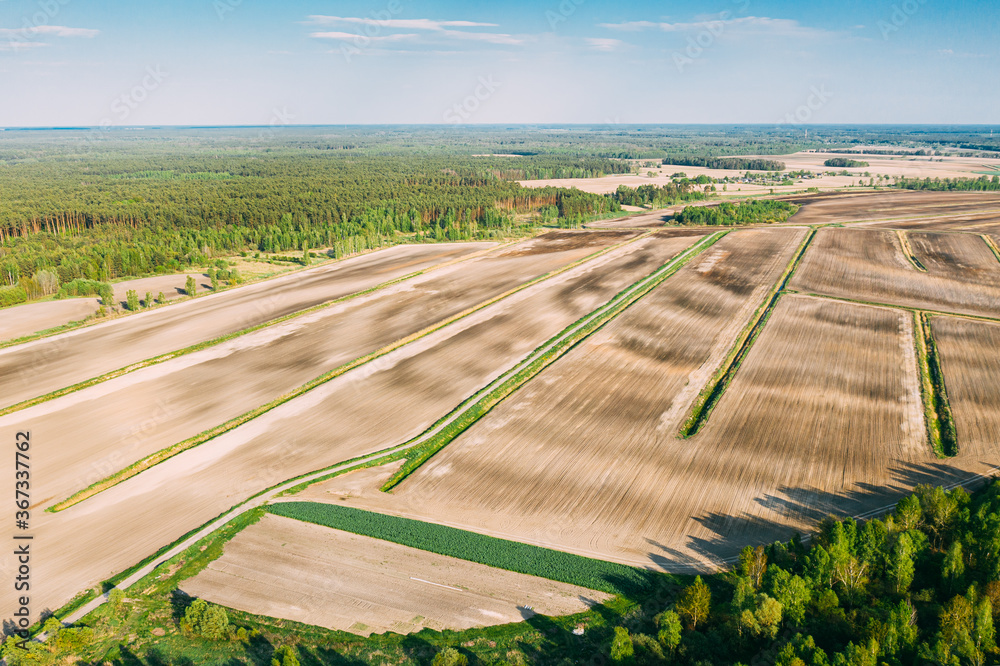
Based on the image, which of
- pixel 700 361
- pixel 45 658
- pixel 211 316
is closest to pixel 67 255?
pixel 211 316

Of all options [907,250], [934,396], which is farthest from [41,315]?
[907,250]

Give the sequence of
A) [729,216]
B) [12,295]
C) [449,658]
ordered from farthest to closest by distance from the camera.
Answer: [729,216] < [12,295] < [449,658]

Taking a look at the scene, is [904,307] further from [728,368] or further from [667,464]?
[667,464]

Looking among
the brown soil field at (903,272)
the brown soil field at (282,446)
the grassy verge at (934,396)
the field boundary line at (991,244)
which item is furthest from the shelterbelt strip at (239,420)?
the field boundary line at (991,244)

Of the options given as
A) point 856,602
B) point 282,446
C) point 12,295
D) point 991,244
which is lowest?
point 282,446

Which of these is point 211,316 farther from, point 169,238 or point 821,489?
point 821,489

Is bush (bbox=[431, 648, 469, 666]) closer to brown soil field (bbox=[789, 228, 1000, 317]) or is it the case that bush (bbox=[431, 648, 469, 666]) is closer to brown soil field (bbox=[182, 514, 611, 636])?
brown soil field (bbox=[182, 514, 611, 636])
